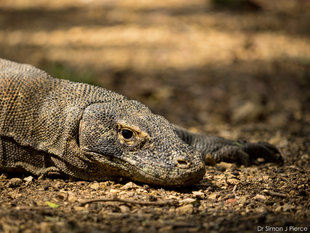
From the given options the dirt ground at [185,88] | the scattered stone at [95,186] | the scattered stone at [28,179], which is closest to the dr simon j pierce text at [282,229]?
the dirt ground at [185,88]

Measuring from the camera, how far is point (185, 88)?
942 centimetres

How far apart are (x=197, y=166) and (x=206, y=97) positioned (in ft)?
17.1

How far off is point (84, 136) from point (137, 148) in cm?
53

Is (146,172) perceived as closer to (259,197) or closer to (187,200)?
(187,200)

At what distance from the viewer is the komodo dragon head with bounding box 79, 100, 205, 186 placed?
12.9 ft

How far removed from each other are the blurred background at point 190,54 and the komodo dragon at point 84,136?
2728mm

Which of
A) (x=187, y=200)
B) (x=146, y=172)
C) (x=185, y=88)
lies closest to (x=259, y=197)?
(x=187, y=200)

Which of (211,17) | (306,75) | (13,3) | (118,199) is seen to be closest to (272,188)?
(118,199)

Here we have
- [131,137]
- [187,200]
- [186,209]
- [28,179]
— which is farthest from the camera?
[28,179]

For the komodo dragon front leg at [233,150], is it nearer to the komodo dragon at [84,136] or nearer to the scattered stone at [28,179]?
the komodo dragon at [84,136]

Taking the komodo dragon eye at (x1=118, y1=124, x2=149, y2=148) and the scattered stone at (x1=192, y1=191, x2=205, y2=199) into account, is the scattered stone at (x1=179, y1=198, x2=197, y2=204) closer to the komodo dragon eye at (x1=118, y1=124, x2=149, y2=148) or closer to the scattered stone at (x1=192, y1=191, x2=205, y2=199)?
the scattered stone at (x1=192, y1=191, x2=205, y2=199)

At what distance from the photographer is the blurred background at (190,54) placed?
8.31 meters

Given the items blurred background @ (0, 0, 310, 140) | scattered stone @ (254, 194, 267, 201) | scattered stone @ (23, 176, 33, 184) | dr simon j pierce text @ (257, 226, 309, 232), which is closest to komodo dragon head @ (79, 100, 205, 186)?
scattered stone @ (254, 194, 267, 201)

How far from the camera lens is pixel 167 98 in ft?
29.4
